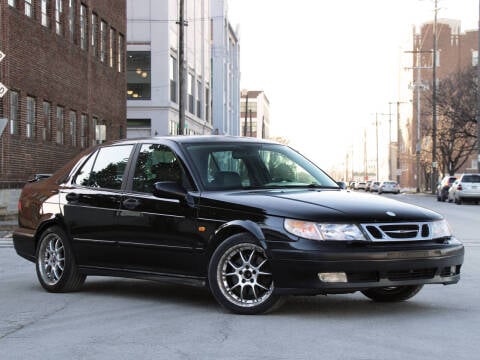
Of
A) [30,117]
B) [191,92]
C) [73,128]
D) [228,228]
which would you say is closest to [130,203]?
[228,228]

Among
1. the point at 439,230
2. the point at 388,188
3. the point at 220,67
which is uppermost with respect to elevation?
the point at 220,67

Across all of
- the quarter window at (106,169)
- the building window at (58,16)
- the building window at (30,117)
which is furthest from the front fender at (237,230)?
the building window at (58,16)

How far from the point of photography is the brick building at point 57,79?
27.9 m

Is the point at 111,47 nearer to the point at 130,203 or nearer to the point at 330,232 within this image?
the point at 130,203

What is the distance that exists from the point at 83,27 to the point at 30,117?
26.6ft

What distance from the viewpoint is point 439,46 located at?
398 ft

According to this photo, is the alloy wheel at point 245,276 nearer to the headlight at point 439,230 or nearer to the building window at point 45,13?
the headlight at point 439,230

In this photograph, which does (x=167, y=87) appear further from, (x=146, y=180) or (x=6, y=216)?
(x=146, y=180)

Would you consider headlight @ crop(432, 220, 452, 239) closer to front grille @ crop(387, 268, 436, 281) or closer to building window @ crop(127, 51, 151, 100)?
front grille @ crop(387, 268, 436, 281)

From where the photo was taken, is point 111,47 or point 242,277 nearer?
point 242,277

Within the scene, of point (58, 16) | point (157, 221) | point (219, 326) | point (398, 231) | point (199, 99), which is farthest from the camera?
point (199, 99)

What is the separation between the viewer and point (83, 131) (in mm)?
37281

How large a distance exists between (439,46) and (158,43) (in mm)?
74846

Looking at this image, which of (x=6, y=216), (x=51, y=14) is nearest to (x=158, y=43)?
(x=51, y=14)
